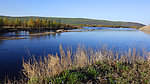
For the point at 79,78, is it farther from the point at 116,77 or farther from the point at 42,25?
the point at 42,25

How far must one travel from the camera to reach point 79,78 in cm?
467

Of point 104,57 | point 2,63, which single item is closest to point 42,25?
point 2,63

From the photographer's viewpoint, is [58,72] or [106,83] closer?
[106,83]

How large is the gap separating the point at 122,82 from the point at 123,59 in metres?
2.70

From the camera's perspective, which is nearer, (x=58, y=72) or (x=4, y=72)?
(x=58, y=72)

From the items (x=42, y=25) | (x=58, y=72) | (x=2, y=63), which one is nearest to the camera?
(x=58, y=72)

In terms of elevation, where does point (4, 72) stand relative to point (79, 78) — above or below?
below

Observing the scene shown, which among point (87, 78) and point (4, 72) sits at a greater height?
point (87, 78)

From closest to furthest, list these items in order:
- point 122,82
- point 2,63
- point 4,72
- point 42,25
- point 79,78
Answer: point 122,82
point 79,78
point 4,72
point 2,63
point 42,25

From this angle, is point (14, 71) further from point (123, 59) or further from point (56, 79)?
point (123, 59)

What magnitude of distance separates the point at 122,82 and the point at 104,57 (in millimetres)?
2611

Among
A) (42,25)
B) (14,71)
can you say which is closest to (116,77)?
(14,71)

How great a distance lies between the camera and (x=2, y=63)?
360 inches

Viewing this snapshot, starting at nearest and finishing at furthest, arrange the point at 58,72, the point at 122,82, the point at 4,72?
1. the point at 122,82
2. the point at 58,72
3. the point at 4,72
